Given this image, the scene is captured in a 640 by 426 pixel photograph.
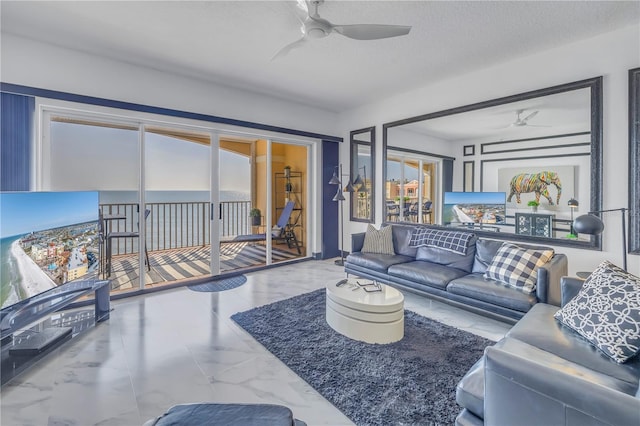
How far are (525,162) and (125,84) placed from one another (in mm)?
4824

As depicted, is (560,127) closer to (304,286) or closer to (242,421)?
(304,286)

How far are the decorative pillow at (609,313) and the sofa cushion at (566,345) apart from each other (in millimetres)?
39

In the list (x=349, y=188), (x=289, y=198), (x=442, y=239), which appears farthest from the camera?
(x=289, y=198)

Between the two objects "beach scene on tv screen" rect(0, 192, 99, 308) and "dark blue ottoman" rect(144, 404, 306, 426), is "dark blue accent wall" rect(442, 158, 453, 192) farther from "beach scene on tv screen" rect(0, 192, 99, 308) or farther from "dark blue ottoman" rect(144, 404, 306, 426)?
"beach scene on tv screen" rect(0, 192, 99, 308)

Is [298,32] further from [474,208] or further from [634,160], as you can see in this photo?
[634,160]

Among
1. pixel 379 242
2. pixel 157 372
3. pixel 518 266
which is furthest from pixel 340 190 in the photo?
pixel 157 372

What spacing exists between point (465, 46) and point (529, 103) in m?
1.03

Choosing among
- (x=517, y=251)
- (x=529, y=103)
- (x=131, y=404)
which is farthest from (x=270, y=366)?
(x=529, y=103)

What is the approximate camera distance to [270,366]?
220 centimetres

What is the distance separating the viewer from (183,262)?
15.8 feet

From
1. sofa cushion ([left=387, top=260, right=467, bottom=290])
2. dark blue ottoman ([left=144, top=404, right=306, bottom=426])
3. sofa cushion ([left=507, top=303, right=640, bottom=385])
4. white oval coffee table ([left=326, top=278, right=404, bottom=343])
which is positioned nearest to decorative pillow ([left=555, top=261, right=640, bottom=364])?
sofa cushion ([left=507, top=303, right=640, bottom=385])

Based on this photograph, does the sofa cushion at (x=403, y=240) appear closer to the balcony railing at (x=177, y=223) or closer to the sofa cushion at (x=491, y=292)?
the sofa cushion at (x=491, y=292)

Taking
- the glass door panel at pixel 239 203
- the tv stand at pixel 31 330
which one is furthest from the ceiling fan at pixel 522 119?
the tv stand at pixel 31 330

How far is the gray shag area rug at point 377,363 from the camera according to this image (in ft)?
5.73
